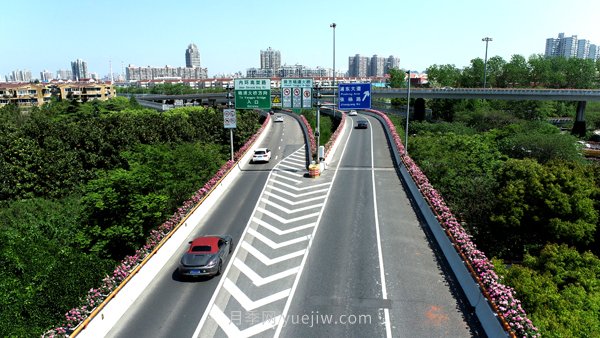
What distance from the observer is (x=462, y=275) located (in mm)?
16688

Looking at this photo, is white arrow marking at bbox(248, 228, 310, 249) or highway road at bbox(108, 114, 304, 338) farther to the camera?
white arrow marking at bbox(248, 228, 310, 249)

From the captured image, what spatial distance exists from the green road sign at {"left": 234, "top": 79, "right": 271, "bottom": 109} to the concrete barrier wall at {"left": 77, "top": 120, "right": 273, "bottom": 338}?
1035 cm

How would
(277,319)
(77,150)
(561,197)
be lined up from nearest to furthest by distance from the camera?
1. (277,319)
2. (561,197)
3. (77,150)

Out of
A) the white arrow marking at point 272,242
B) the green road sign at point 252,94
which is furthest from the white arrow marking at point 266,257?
the green road sign at point 252,94

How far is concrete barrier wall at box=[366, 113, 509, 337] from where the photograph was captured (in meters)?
13.2

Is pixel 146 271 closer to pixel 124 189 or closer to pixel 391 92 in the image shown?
pixel 124 189

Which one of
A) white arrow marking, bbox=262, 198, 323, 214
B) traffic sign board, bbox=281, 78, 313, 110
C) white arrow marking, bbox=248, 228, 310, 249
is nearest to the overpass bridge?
traffic sign board, bbox=281, 78, 313, 110

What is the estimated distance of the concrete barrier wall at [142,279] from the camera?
1405cm

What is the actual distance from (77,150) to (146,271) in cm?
3493

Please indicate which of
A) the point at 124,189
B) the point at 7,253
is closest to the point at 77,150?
the point at 124,189

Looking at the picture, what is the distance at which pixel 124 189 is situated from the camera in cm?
2877

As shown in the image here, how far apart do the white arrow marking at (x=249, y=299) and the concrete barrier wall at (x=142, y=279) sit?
11.6ft

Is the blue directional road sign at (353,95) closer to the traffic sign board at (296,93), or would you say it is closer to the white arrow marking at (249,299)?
the traffic sign board at (296,93)

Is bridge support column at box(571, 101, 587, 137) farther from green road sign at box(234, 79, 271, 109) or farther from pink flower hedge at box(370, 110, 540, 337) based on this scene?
pink flower hedge at box(370, 110, 540, 337)
